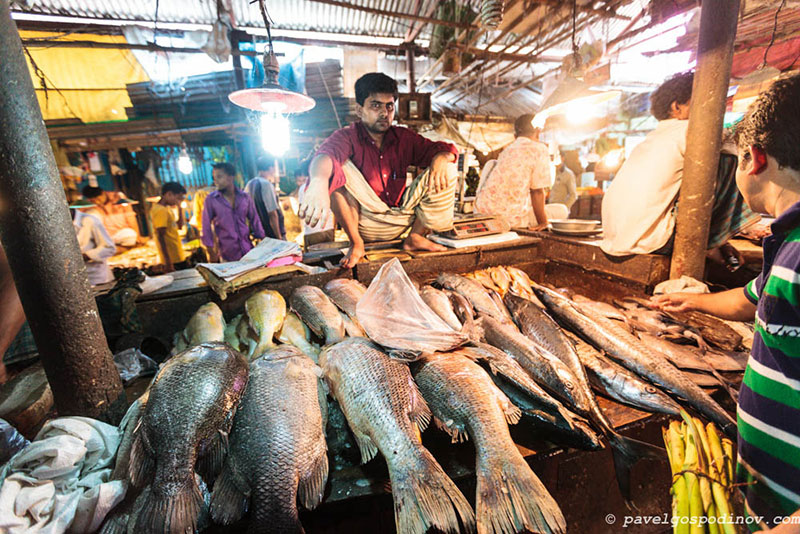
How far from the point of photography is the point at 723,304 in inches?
81.0

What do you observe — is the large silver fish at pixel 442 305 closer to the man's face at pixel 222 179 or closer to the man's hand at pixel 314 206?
the man's hand at pixel 314 206

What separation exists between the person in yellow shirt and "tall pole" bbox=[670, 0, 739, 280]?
31.8 feet

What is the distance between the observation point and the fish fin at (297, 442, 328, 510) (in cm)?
148

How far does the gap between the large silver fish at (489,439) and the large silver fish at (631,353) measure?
42.5 inches

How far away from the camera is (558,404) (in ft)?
6.07

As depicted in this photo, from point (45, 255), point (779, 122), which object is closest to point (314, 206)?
point (45, 255)

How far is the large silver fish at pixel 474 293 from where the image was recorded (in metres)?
2.90

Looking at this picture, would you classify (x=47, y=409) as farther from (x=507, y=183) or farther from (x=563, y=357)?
Answer: (x=507, y=183)

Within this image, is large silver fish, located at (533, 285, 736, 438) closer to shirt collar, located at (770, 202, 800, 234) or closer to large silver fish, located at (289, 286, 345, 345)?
shirt collar, located at (770, 202, 800, 234)

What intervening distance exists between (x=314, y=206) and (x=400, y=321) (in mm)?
1543

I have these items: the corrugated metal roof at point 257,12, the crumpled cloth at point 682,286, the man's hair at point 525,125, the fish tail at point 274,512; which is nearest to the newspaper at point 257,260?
the fish tail at point 274,512

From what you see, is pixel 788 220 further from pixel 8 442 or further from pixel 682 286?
pixel 8 442

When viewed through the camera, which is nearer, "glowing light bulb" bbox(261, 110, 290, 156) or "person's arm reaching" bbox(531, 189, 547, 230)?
"person's arm reaching" bbox(531, 189, 547, 230)

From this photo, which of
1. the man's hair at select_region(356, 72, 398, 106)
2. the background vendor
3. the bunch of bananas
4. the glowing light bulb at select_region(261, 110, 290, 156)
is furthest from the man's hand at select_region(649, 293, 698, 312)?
the background vendor
